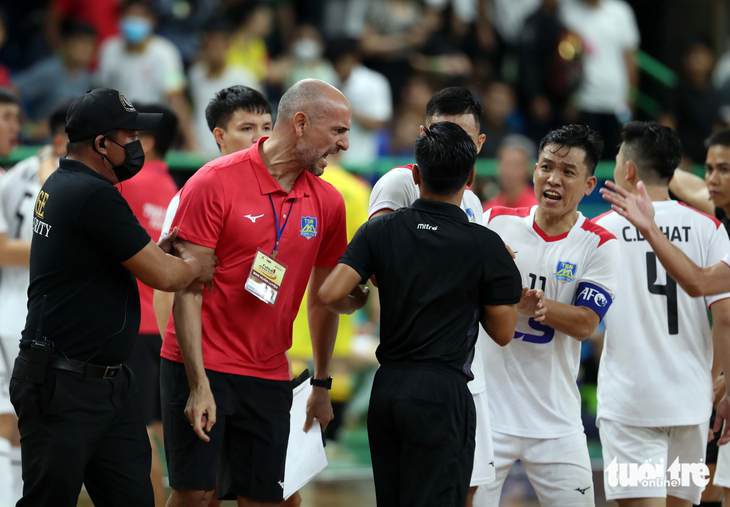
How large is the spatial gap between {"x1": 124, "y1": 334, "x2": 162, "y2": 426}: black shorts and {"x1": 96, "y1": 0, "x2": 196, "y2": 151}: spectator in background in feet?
13.1

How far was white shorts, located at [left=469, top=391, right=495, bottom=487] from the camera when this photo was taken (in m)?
3.92

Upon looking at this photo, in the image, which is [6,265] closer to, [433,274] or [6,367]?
[6,367]

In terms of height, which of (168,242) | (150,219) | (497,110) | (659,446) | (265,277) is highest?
(497,110)

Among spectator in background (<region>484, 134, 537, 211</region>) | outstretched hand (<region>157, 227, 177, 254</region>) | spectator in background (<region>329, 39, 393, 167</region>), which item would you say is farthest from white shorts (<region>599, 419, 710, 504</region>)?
spectator in background (<region>329, 39, 393, 167</region>)

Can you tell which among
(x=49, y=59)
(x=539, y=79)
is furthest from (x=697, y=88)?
(x=49, y=59)

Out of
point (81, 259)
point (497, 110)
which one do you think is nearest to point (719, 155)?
point (81, 259)

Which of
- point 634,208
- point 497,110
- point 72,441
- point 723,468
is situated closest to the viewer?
point 72,441

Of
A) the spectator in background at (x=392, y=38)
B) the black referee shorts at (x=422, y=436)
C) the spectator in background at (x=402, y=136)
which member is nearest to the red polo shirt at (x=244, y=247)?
the black referee shorts at (x=422, y=436)

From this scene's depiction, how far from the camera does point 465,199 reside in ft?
13.5

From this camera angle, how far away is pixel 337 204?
390 cm

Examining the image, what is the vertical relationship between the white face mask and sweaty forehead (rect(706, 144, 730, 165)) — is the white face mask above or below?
above

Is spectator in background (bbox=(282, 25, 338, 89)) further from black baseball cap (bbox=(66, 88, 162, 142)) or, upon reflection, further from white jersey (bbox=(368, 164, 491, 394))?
black baseball cap (bbox=(66, 88, 162, 142))

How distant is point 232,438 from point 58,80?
6271mm

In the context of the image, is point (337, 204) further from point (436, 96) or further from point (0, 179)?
point (0, 179)
